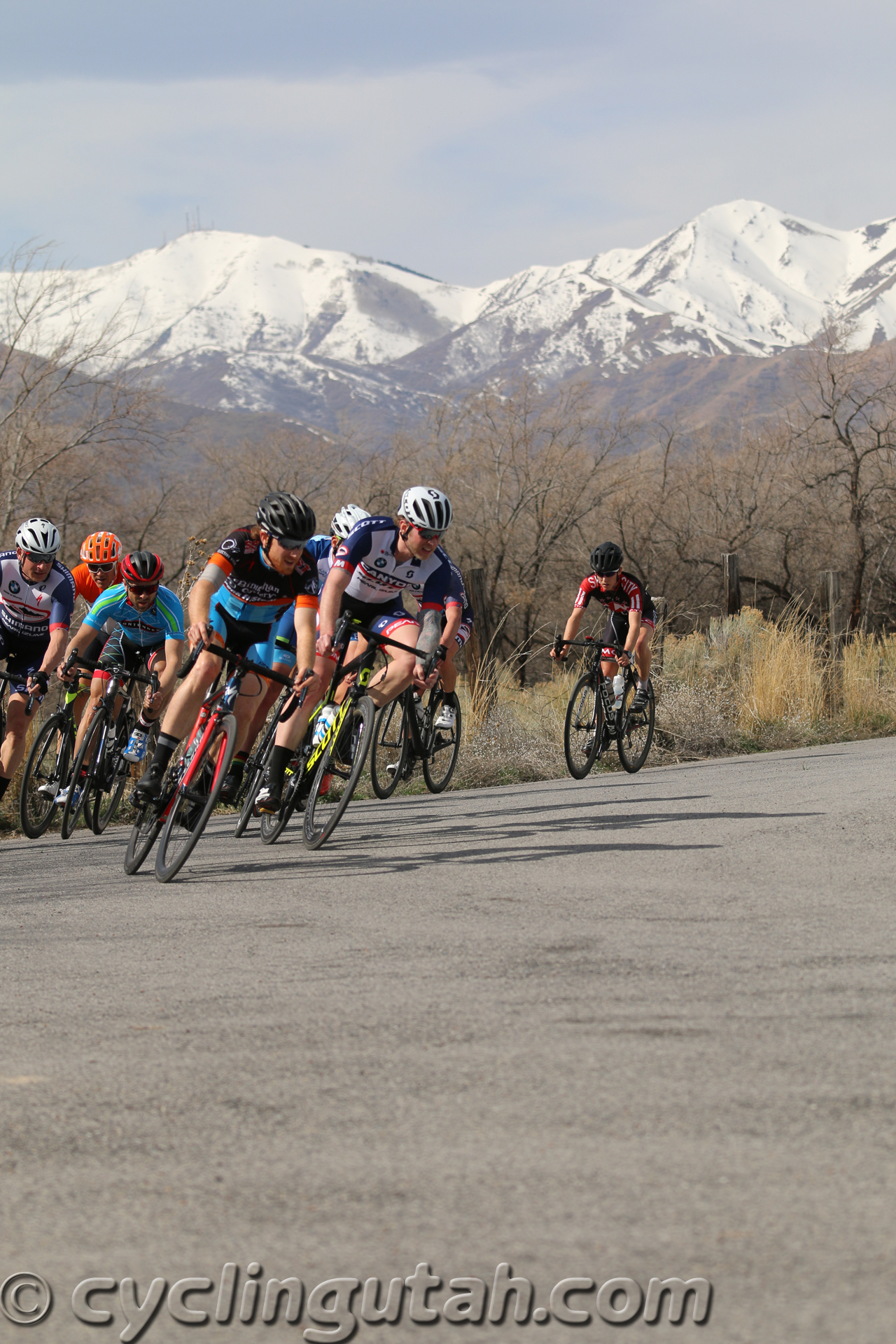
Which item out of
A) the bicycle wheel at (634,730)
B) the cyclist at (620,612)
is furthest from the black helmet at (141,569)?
the bicycle wheel at (634,730)

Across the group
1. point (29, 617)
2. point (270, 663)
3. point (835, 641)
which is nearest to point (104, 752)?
point (29, 617)

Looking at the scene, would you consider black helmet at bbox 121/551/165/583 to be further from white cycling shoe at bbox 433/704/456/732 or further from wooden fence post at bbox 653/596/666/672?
wooden fence post at bbox 653/596/666/672

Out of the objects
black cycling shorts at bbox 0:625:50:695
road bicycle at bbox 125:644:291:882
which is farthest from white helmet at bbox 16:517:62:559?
road bicycle at bbox 125:644:291:882

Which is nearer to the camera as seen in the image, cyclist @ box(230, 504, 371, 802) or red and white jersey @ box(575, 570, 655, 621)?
cyclist @ box(230, 504, 371, 802)

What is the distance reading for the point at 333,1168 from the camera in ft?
10.5

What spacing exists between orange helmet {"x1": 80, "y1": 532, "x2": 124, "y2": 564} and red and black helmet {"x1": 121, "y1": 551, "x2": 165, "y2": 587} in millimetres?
584

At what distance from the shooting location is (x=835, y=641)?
1873 cm

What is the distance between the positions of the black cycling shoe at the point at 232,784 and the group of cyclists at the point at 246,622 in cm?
1

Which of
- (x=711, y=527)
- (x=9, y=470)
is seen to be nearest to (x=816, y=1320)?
(x=9, y=470)

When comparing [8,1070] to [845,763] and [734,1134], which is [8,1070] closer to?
[734,1134]

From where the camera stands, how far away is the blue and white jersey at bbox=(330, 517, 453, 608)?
9.31 metres

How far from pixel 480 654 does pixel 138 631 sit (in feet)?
20.1

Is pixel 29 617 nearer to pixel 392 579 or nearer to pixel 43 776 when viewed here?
pixel 43 776

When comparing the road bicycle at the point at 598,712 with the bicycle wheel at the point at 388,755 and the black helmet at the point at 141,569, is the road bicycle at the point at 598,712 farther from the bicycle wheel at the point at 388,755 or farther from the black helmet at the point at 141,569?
the black helmet at the point at 141,569
